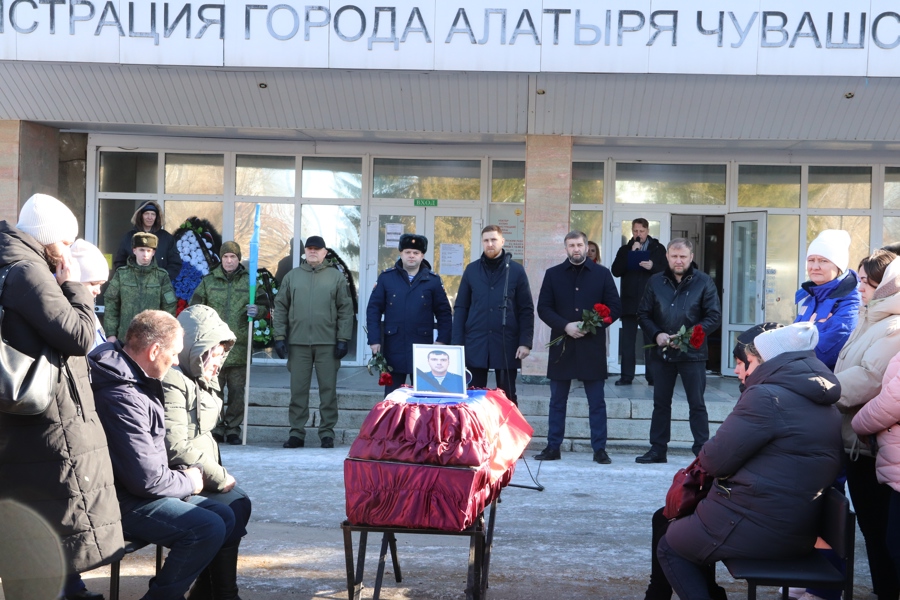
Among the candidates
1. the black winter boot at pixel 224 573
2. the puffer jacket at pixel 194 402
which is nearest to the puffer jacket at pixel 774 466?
the black winter boot at pixel 224 573

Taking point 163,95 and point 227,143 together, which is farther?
point 227,143

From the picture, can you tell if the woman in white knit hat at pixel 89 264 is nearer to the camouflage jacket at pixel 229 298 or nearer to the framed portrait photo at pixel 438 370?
the framed portrait photo at pixel 438 370

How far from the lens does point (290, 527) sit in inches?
235

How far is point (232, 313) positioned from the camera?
9102mm

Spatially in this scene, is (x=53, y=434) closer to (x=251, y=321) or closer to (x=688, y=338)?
(x=688, y=338)

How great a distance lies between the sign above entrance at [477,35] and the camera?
31.3ft

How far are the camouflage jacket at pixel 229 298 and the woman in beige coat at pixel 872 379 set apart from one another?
19.7 ft

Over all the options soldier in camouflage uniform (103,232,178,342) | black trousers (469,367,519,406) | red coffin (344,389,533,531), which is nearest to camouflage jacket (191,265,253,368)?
soldier in camouflage uniform (103,232,178,342)

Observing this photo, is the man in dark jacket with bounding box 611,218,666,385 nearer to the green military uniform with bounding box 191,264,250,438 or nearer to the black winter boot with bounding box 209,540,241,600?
the green military uniform with bounding box 191,264,250,438

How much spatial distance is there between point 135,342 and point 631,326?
7700mm

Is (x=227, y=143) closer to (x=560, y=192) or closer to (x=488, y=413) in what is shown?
(x=560, y=192)

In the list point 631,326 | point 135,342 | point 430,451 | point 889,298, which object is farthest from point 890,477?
point 631,326

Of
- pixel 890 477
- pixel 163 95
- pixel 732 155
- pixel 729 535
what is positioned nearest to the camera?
pixel 729 535

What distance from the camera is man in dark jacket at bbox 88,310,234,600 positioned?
3.72 meters
